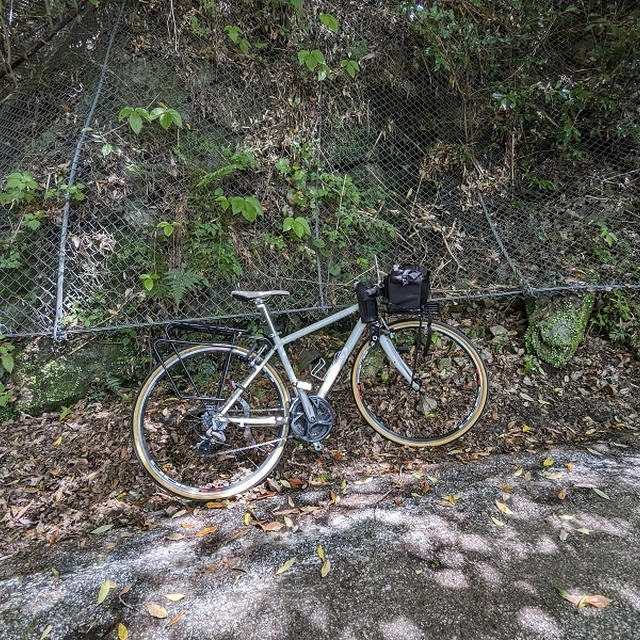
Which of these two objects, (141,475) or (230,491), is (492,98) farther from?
(141,475)

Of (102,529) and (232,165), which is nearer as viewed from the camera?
(102,529)

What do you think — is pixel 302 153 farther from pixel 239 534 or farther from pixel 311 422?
pixel 239 534

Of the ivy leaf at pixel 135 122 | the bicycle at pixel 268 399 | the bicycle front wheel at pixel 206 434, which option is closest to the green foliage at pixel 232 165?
the ivy leaf at pixel 135 122

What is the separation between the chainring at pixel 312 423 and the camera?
10.9 ft

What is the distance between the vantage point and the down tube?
345 cm

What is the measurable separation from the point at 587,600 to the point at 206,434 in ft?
8.28

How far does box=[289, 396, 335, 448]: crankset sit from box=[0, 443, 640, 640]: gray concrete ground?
1.31 feet

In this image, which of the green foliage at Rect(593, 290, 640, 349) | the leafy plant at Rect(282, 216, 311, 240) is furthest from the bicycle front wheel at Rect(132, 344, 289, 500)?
the green foliage at Rect(593, 290, 640, 349)

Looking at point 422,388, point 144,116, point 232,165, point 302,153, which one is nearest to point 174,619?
point 422,388

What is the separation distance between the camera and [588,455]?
3453mm

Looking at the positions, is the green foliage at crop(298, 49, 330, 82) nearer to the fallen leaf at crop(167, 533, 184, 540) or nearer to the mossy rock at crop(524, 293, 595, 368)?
the mossy rock at crop(524, 293, 595, 368)

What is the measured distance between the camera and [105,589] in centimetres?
240

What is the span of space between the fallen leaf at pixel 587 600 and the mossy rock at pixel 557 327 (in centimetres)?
249

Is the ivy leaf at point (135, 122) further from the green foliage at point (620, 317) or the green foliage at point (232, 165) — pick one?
the green foliage at point (620, 317)
